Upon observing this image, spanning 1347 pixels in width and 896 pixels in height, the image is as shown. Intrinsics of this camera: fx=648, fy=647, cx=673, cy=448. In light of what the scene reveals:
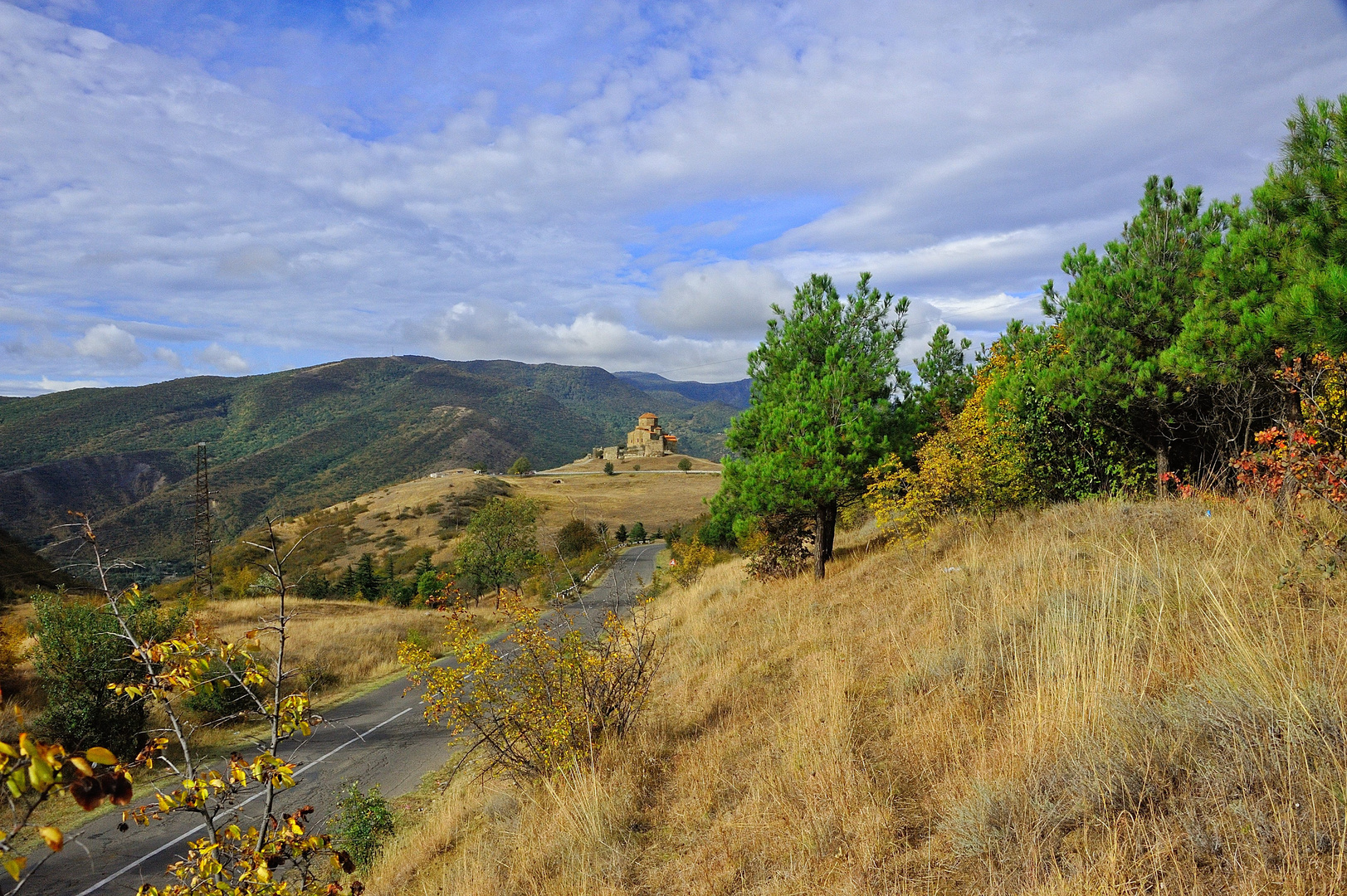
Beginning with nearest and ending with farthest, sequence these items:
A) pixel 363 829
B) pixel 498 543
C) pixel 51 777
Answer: pixel 51 777
pixel 363 829
pixel 498 543

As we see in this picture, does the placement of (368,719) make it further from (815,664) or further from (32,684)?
(815,664)

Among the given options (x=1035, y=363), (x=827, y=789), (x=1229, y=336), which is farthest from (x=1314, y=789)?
(x=1035, y=363)

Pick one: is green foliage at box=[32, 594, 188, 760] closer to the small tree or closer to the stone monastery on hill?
the small tree

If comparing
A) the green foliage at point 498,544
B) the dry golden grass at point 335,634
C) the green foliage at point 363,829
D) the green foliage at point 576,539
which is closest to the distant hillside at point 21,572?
the dry golden grass at point 335,634

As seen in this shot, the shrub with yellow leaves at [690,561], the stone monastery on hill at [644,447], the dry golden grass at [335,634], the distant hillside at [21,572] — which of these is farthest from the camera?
the stone monastery on hill at [644,447]

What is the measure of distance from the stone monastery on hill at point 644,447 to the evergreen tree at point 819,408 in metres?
107

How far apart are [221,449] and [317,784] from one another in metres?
156

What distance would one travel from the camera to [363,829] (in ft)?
23.9

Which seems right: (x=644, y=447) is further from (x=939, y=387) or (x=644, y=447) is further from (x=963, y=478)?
(x=963, y=478)

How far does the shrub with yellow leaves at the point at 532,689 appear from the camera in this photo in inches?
242

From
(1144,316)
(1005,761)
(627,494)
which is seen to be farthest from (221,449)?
(1005,761)

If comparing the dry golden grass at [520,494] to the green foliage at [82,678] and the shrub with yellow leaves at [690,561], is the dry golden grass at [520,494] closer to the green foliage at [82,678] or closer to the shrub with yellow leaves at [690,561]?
the shrub with yellow leaves at [690,561]

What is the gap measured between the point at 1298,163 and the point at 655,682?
9282 mm

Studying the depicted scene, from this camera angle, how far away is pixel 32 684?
1395cm
